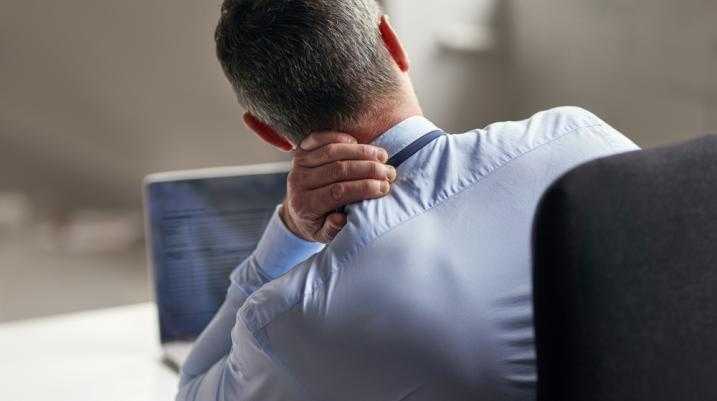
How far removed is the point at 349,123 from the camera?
1118mm

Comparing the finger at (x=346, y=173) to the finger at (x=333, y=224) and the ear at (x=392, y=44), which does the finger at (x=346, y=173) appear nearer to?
the finger at (x=333, y=224)

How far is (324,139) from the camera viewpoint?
1122 mm

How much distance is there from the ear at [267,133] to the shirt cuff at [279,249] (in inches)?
5.8

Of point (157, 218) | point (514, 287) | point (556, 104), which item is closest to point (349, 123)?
point (514, 287)

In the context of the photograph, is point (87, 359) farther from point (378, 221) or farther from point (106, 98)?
point (378, 221)

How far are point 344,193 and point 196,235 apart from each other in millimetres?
1012

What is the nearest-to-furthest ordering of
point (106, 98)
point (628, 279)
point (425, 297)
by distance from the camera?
1. point (628, 279)
2. point (425, 297)
3. point (106, 98)

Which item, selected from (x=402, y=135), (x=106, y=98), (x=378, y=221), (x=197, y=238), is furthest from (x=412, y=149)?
(x=106, y=98)

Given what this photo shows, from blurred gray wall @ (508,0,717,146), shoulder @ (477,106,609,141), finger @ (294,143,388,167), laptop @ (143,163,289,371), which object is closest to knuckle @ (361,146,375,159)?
finger @ (294,143,388,167)

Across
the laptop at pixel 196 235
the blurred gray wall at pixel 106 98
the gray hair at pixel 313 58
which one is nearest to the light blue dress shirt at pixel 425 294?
the gray hair at pixel 313 58

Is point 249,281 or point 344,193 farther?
point 249,281

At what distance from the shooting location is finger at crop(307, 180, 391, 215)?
40.3 inches

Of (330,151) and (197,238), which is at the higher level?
(330,151)

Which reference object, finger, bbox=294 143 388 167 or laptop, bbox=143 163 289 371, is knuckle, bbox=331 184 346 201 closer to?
finger, bbox=294 143 388 167
